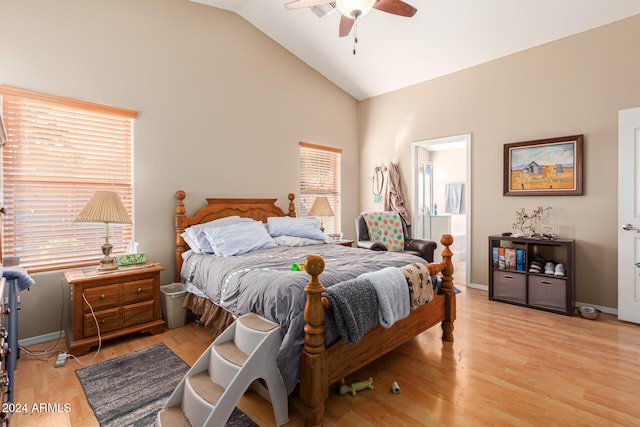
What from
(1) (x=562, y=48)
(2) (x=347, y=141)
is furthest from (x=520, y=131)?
(2) (x=347, y=141)

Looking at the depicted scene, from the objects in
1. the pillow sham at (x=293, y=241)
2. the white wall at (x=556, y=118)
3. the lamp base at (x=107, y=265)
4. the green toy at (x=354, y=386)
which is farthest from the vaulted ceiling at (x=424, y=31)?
the green toy at (x=354, y=386)

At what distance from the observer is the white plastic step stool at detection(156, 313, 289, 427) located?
60.0 inches

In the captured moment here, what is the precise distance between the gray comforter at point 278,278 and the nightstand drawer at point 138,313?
1.38 feet

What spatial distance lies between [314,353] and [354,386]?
54cm

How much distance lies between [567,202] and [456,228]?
11.3 ft

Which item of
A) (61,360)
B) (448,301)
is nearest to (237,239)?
(61,360)

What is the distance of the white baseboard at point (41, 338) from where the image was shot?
2.66m

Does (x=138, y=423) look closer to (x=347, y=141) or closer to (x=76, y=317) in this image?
(x=76, y=317)

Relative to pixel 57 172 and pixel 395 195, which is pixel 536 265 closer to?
pixel 395 195

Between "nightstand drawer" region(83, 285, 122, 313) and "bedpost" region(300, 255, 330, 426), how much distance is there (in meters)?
1.92

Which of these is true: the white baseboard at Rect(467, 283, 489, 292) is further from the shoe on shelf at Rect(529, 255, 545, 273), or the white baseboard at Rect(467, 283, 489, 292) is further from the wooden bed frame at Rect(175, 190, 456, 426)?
the wooden bed frame at Rect(175, 190, 456, 426)

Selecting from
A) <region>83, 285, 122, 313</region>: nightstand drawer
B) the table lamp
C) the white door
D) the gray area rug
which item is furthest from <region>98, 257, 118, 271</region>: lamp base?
the white door

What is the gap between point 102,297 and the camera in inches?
103

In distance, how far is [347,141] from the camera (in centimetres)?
546
